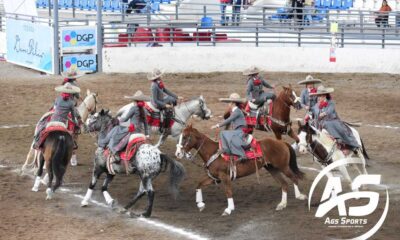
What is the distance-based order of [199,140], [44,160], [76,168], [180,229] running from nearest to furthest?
[180,229] → [199,140] → [44,160] → [76,168]

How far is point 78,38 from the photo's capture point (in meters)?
32.4

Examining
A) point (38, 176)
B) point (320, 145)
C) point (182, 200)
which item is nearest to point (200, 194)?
point (182, 200)

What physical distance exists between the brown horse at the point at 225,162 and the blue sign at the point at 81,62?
16600mm

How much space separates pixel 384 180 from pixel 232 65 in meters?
15.6

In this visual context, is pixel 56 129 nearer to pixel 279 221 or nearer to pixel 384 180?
pixel 279 221

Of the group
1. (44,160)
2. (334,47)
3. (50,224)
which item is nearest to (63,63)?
(334,47)

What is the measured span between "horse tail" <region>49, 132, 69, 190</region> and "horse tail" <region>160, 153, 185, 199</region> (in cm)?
204

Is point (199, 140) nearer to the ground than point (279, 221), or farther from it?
farther from it

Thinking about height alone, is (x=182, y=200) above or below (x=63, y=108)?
below

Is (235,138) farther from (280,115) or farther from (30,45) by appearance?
(30,45)

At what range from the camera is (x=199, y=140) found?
16297 mm

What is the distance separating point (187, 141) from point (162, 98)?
419 cm

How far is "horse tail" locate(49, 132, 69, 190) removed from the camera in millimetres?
16641

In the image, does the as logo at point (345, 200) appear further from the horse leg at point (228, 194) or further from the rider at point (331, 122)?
the horse leg at point (228, 194)
